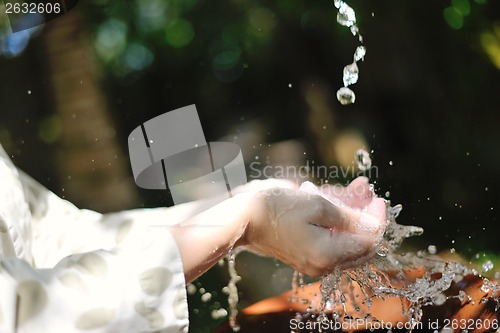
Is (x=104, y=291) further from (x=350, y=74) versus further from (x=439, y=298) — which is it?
(x=350, y=74)

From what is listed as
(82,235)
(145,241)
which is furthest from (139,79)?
(145,241)

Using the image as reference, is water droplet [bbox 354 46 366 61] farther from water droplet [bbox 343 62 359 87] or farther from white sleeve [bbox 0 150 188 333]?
white sleeve [bbox 0 150 188 333]

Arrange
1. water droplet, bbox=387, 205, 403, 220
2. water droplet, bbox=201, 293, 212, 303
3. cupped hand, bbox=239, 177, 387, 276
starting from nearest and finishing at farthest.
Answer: cupped hand, bbox=239, 177, 387, 276 < water droplet, bbox=387, 205, 403, 220 < water droplet, bbox=201, 293, 212, 303

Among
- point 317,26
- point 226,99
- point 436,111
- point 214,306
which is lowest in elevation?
point 214,306

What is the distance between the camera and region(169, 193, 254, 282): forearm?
434 millimetres

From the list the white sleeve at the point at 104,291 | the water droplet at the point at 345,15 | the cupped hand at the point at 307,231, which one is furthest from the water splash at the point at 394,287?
the water droplet at the point at 345,15

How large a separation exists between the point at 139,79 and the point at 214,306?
553mm

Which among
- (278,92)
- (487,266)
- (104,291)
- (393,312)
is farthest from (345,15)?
(104,291)

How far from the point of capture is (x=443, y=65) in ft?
4.20

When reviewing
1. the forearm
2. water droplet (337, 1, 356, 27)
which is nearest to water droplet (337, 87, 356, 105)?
water droplet (337, 1, 356, 27)

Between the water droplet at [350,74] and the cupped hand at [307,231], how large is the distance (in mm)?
607

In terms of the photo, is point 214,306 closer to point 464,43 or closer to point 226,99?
point 226,99

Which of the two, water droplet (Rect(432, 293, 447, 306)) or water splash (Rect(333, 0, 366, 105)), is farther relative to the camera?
water splash (Rect(333, 0, 366, 105))

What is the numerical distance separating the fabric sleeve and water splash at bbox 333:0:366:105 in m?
0.65
